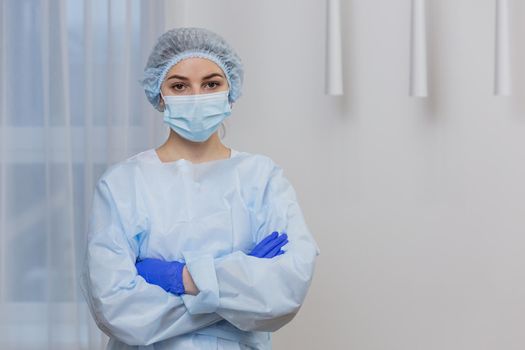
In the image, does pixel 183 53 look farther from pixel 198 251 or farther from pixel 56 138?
pixel 56 138

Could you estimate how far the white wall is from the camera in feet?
9.61

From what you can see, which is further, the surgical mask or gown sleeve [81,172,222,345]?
the surgical mask

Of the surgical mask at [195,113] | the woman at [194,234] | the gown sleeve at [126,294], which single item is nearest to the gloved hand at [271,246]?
the woman at [194,234]

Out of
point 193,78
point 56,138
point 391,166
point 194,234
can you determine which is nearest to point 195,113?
point 193,78

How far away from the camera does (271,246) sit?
2.06m

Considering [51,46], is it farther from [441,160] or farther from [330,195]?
[441,160]

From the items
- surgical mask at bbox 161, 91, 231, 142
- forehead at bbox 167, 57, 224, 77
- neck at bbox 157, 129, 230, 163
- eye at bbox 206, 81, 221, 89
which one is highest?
forehead at bbox 167, 57, 224, 77

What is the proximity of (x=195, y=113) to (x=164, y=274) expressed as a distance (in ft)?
1.20

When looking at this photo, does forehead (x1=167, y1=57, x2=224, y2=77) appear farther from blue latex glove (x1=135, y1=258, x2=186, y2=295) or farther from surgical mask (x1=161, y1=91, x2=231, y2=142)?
blue latex glove (x1=135, y1=258, x2=186, y2=295)

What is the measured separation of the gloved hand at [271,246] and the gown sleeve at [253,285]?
0.02 m

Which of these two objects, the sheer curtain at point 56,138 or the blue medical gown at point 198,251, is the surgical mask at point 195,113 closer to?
the blue medical gown at point 198,251

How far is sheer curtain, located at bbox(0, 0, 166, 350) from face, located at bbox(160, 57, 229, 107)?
2.29 feet

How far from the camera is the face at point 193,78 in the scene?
214 cm

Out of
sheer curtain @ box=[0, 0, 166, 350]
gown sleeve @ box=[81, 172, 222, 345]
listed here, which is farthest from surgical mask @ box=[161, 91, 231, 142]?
sheer curtain @ box=[0, 0, 166, 350]
